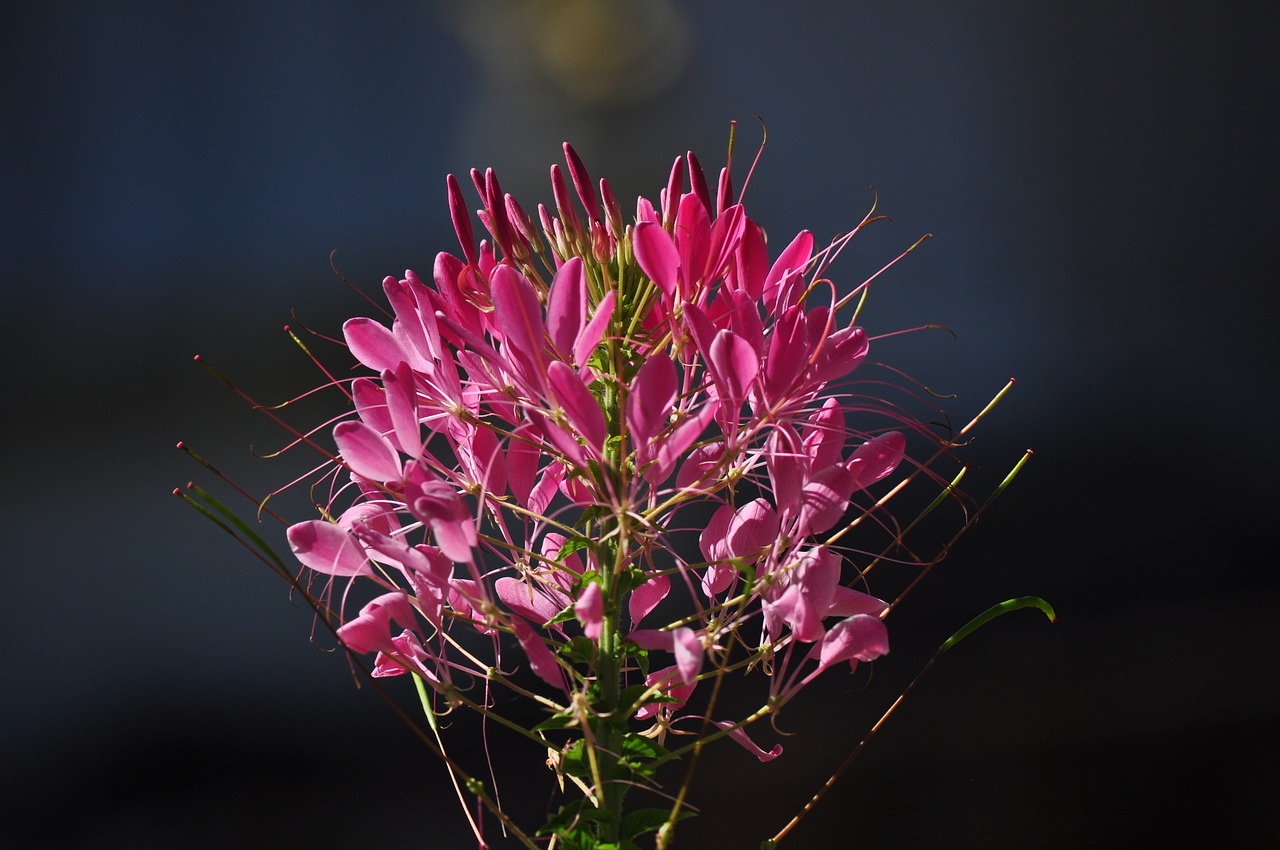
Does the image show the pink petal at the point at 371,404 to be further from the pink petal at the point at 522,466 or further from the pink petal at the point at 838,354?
the pink petal at the point at 838,354

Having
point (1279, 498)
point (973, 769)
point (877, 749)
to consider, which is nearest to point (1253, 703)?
point (1279, 498)

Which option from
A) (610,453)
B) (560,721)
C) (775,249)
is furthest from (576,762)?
(775,249)

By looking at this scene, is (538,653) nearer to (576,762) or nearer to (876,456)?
(576,762)

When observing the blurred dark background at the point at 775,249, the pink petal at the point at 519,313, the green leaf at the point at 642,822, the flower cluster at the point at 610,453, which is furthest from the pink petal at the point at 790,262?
the blurred dark background at the point at 775,249

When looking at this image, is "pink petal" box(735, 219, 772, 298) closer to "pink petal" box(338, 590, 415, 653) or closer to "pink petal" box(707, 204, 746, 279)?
"pink petal" box(707, 204, 746, 279)

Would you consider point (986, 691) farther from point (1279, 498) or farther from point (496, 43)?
point (496, 43)

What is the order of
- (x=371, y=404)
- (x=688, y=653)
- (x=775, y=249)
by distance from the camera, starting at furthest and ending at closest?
(x=775, y=249), (x=371, y=404), (x=688, y=653)
